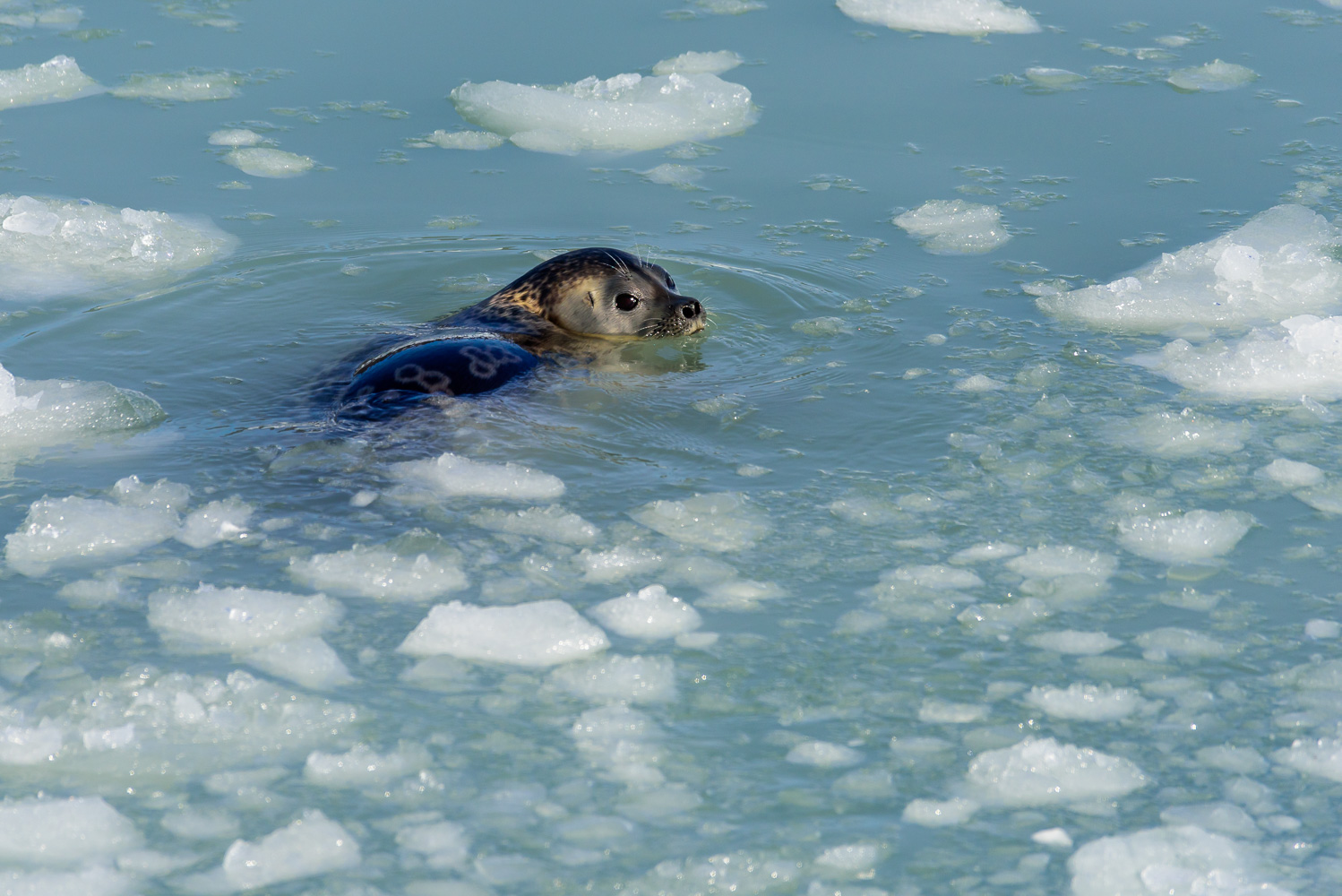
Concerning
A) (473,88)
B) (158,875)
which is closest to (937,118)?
(473,88)

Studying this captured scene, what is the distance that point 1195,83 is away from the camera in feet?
26.6

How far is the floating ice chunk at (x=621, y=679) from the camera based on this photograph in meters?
3.24

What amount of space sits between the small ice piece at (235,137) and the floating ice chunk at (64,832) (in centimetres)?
520

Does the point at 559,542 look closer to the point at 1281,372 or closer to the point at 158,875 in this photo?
the point at 158,875

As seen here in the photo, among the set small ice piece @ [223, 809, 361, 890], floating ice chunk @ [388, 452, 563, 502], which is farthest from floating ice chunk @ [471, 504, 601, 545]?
small ice piece @ [223, 809, 361, 890]

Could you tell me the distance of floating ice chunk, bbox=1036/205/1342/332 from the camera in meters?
5.61

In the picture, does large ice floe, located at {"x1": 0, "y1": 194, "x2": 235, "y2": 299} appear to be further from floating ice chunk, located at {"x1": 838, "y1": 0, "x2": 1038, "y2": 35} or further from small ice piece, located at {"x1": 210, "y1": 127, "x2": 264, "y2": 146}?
floating ice chunk, located at {"x1": 838, "y1": 0, "x2": 1038, "y2": 35}

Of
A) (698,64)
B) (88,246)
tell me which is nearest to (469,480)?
(88,246)

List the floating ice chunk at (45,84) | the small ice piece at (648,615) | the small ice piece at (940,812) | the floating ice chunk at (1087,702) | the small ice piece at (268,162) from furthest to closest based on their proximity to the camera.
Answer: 1. the floating ice chunk at (45,84)
2. the small ice piece at (268,162)
3. the small ice piece at (648,615)
4. the floating ice chunk at (1087,702)
5. the small ice piece at (940,812)

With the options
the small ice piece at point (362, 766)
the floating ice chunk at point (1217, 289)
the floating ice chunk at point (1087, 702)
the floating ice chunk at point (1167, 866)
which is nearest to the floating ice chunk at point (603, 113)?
the floating ice chunk at point (1217, 289)

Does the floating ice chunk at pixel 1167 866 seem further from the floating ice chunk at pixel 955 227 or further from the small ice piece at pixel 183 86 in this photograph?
the small ice piece at pixel 183 86

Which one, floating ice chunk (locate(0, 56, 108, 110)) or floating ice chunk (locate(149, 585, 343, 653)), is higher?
floating ice chunk (locate(0, 56, 108, 110))

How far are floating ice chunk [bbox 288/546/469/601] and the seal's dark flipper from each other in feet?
3.76

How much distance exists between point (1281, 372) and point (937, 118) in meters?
3.22
